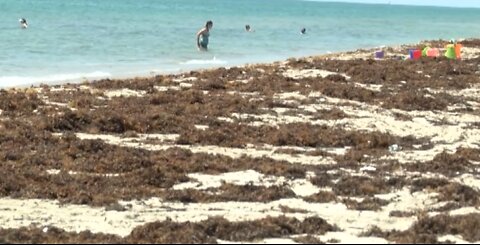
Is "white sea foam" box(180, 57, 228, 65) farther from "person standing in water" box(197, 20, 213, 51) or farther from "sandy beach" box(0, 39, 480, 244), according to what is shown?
"sandy beach" box(0, 39, 480, 244)

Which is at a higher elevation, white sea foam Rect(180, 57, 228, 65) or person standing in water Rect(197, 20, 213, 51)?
person standing in water Rect(197, 20, 213, 51)

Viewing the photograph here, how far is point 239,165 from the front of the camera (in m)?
11.2

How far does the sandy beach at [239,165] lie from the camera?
317 inches

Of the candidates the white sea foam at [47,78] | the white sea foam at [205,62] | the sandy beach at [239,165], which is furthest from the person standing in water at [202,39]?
the sandy beach at [239,165]

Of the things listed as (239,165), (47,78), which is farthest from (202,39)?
(239,165)

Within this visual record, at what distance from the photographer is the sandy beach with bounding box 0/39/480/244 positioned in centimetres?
805

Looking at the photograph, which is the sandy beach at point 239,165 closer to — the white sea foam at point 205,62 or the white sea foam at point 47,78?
the white sea foam at point 47,78

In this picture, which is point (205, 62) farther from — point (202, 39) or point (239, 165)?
point (239, 165)

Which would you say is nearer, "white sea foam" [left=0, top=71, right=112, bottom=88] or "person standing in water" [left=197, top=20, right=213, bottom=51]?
"white sea foam" [left=0, top=71, right=112, bottom=88]

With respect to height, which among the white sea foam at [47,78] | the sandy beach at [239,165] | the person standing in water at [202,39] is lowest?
the white sea foam at [47,78]

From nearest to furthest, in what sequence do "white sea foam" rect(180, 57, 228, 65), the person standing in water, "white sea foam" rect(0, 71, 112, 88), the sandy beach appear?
the sandy beach
"white sea foam" rect(0, 71, 112, 88)
"white sea foam" rect(180, 57, 228, 65)
the person standing in water

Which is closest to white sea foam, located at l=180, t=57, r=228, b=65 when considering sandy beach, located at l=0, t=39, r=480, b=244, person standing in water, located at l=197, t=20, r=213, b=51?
person standing in water, located at l=197, t=20, r=213, b=51

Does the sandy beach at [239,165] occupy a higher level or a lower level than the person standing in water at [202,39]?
lower

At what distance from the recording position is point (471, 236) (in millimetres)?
7895
